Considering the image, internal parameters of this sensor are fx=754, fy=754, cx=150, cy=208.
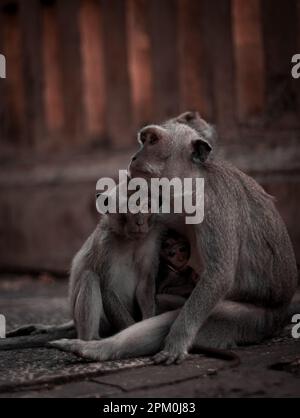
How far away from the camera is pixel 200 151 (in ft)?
15.5

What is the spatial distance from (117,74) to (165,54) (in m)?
1.02

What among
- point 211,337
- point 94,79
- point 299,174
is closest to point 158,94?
point 94,79

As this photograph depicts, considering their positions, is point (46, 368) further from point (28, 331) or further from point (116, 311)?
point (28, 331)

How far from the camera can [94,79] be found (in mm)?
11492

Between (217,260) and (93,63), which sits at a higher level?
(93,63)

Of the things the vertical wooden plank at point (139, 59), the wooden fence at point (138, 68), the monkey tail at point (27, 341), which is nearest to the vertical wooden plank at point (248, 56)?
the wooden fence at point (138, 68)

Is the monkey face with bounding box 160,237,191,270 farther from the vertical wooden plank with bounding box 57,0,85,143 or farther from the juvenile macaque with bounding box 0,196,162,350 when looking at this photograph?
the vertical wooden plank with bounding box 57,0,85,143

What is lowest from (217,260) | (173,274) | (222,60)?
(173,274)

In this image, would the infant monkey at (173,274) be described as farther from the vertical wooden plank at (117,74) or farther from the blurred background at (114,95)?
the vertical wooden plank at (117,74)

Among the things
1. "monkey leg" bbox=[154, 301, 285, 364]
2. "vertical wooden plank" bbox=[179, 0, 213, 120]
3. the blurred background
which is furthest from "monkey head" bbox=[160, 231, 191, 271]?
"vertical wooden plank" bbox=[179, 0, 213, 120]

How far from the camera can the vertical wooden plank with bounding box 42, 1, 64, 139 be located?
1206cm

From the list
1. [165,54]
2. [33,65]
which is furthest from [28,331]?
[33,65]

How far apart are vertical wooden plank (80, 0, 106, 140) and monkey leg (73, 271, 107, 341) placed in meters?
6.85

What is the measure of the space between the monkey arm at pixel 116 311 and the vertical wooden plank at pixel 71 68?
683cm
